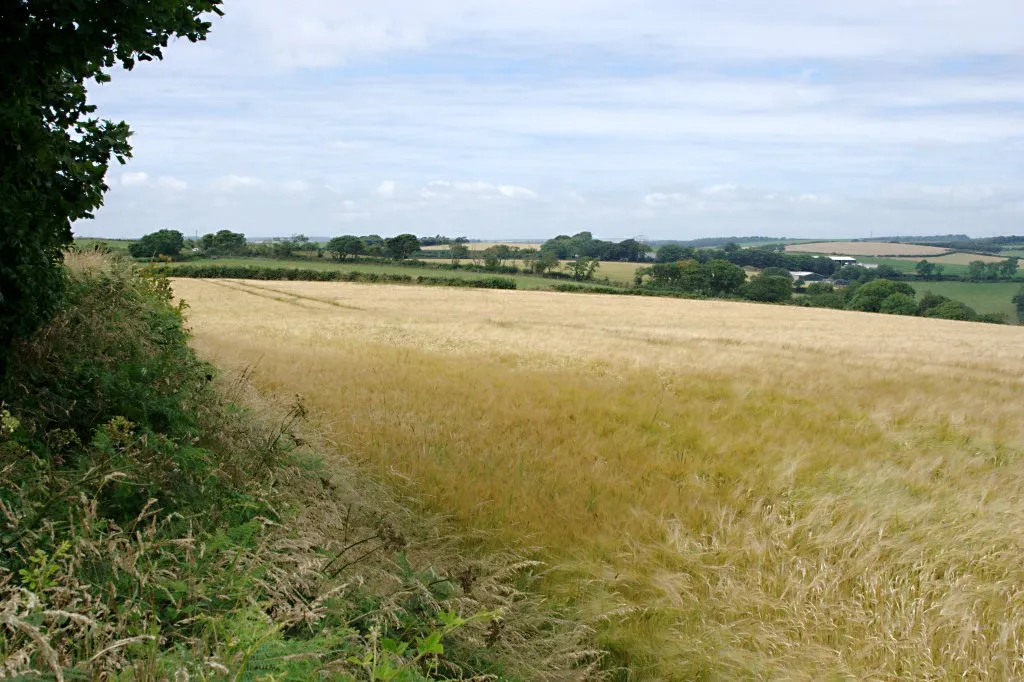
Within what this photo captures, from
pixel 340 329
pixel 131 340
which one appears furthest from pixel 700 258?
pixel 131 340

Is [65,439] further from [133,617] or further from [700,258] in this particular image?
[700,258]

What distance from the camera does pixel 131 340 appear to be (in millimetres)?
7395

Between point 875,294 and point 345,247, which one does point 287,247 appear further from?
point 875,294

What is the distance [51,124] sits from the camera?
616cm

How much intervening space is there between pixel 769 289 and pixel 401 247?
127ft

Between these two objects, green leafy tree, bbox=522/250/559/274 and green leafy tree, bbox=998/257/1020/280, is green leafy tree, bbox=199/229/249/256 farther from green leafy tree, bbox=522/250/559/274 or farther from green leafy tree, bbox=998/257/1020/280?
green leafy tree, bbox=998/257/1020/280

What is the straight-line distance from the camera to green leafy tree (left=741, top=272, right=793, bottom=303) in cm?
7075

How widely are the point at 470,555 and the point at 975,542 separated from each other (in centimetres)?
418

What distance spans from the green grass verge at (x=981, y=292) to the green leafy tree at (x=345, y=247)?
59.3 meters

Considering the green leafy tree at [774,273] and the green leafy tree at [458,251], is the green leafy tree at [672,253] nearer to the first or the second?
the green leafy tree at [774,273]

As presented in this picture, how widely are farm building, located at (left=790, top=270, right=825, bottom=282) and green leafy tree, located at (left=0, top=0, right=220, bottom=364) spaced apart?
276 ft

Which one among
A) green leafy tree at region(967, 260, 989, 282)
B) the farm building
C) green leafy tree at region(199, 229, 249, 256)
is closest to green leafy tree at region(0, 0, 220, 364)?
green leafy tree at region(199, 229, 249, 256)

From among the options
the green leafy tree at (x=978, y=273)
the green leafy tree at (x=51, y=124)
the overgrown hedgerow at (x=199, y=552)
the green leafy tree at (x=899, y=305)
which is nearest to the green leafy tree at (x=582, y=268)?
the green leafy tree at (x=899, y=305)

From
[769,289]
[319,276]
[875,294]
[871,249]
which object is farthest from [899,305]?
[871,249]
